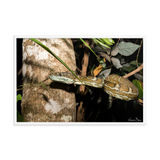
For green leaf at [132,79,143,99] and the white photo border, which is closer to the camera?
the white photo border

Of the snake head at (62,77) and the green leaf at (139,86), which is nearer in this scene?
the snake head at (62,77)

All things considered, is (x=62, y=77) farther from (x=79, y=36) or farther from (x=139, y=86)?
(x=139, y=86)

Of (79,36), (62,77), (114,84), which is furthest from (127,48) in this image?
(62,77)

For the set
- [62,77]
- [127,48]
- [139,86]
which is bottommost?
[139,86]

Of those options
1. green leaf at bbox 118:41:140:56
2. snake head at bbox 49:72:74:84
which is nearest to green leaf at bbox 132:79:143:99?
green leaf at bbox 118:41:140:56

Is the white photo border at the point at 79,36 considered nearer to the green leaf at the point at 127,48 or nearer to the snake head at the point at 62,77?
the green leaf at the point at 127,48

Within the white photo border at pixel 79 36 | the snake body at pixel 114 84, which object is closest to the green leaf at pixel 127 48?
the white photo border at pixel 79 36

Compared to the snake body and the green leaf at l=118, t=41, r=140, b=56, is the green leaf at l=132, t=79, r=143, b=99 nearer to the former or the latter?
the snake body

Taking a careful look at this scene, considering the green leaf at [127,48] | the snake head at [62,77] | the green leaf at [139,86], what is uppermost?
the green leaf at [127,48]

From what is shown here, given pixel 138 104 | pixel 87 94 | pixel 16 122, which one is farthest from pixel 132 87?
pixel 16 122
